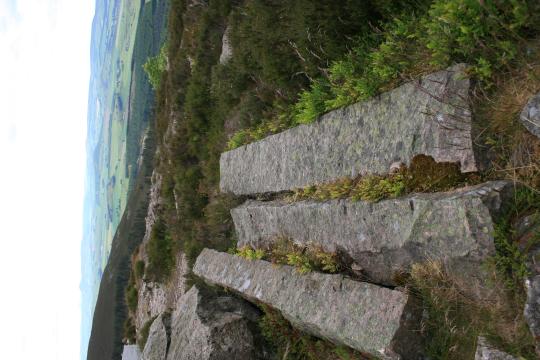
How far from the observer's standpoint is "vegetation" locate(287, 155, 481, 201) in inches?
194

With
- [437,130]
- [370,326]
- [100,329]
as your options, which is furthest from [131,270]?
[437,130]

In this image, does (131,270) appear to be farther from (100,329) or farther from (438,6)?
(438,6)

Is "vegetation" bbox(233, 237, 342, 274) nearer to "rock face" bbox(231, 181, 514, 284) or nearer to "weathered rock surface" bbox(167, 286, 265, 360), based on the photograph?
"rock face" bbox(231, 181, 514, 284)

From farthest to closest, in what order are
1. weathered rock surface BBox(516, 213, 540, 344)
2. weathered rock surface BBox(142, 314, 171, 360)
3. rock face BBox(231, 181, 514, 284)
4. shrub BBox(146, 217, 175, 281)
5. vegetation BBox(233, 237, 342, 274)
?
Result: shrub BBox(146, 217, 175, 281) → weathered rock surface BBox(142, 314, 171, 360) → vegetation BBox(233, 237, 342, 274) → rock face BBox(231, 181, 514, 284) → weathered rock surface BBox(516, 213, 540, 344)

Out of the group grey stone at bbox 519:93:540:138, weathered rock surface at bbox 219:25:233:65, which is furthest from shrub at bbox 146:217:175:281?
grey stone at bbox 519:93:540:138

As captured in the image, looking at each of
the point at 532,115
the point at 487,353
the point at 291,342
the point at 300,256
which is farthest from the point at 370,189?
the point at 291,342

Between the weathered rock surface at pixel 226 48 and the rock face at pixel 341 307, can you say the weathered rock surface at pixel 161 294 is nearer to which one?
the rock face at pixel 341 307

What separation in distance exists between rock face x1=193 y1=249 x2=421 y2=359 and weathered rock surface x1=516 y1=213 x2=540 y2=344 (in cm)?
134

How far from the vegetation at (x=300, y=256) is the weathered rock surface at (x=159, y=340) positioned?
282 centimetres

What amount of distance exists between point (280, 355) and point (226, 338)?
1.00 meters

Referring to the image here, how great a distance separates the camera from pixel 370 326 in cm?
534

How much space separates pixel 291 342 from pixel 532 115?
5.25m

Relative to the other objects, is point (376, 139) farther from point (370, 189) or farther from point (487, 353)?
point (487, 353)

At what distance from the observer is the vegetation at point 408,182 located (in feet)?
16.2
